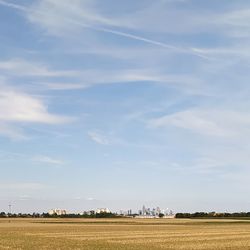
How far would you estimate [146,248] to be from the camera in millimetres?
41156

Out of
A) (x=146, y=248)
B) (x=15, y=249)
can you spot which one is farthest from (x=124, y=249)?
(x=15, y=249)

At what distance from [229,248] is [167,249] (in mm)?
5218

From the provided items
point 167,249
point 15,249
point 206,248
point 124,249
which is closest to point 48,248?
point 15,249

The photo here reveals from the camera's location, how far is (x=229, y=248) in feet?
135

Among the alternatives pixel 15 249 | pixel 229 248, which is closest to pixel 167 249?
pixel 229 248

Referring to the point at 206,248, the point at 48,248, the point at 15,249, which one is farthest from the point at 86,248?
the point at 206,248

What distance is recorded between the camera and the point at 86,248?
4025cm

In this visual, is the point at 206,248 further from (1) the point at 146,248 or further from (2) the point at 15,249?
(2) the point at 15,249

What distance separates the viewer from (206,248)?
41.3 meters

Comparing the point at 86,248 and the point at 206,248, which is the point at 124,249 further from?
the point at 206,248

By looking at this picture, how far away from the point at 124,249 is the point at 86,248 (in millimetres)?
3172

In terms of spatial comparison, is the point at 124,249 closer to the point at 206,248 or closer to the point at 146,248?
the point at 146,248

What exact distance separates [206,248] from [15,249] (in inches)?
621

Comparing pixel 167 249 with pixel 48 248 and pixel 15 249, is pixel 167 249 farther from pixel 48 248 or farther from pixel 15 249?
pixel 15 249
